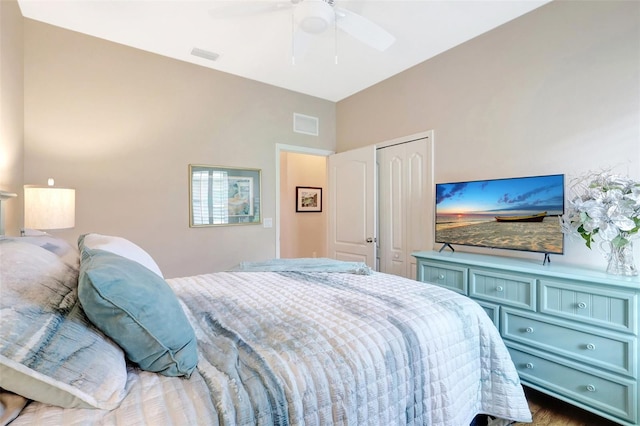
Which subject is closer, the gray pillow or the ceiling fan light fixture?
the gray pillow

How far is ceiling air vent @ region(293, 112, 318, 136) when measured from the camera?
155 inches

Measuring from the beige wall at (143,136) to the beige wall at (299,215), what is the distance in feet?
5.66

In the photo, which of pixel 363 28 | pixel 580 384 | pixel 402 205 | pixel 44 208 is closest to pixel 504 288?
pixel 580 384

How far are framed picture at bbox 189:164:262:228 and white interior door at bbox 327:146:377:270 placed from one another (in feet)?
3.47

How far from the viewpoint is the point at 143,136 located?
2945 millimetres

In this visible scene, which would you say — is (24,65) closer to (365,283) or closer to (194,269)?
(194,269)

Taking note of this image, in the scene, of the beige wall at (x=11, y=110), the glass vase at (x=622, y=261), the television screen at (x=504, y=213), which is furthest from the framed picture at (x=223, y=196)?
the glass vase at (x=622, y=261)

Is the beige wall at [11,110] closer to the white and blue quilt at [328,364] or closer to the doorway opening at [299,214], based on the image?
the white and blue quilt at [328,364]

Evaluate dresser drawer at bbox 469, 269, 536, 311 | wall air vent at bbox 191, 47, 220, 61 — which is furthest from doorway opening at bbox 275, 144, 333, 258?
dresser drawer at bbox 469, 269, 536, 311

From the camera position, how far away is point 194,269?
3.22m

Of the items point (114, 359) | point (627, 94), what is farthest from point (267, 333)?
point (627, 94)

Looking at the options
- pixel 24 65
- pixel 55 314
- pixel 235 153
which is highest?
pixel 24 65

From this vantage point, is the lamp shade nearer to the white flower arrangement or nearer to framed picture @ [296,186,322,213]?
the white flower arrangement

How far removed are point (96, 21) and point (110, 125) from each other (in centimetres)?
83
